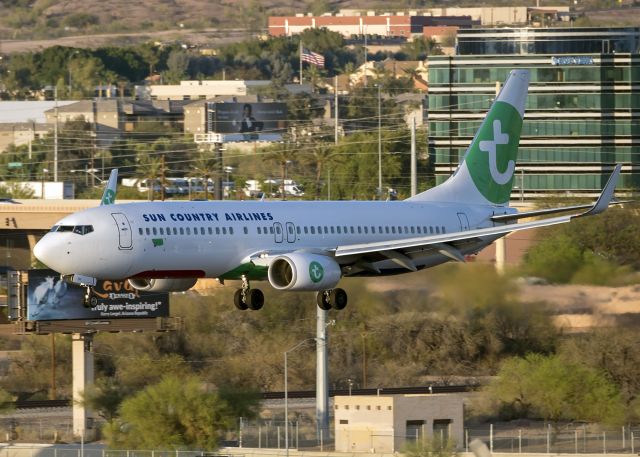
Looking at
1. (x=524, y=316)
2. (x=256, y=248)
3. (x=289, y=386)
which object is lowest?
(x=289, y=386)

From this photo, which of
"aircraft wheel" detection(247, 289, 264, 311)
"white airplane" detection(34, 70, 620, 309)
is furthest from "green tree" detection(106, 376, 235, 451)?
"aircraft wheel" detection(247, 289, 264, 311)

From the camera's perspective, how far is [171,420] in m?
110

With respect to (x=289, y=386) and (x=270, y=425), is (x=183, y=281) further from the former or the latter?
(x=289, y=386)

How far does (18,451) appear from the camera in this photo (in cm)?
10469

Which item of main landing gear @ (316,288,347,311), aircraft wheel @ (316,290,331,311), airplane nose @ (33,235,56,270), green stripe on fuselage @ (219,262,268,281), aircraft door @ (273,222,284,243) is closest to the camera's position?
airplane nose @ (33,235,56,270)

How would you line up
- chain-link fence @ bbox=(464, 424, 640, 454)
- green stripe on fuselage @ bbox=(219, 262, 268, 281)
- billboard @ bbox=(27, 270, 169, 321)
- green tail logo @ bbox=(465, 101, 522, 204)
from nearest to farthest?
green stripe on fuselage @ bbox=(219, 262, 268, 281) < green tail logo @ bbox=(465, 101, 522, 204) < chain-link fence @ bbox=(464, 424, 640, 454) < billboard @ bbox=(27, 270, 169, 321)

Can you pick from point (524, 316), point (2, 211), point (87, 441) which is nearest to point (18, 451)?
point (87, 441)

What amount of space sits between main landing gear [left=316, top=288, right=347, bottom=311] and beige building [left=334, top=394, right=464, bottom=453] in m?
27.0

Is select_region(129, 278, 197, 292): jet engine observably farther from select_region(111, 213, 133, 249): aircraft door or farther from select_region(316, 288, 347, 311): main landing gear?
select_region(316, 288, 347, 311): main landing gear

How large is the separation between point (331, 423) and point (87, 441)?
1605cm

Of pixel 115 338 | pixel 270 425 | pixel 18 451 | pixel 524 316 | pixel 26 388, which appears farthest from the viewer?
pixel 115 338

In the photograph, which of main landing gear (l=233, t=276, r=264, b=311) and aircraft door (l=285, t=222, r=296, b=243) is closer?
aircraft door (l=285, t=222, r=296, b=243)

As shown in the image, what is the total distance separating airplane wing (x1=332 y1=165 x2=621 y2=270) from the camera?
7325 cm

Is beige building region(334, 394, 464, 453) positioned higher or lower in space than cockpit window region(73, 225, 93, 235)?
lower
